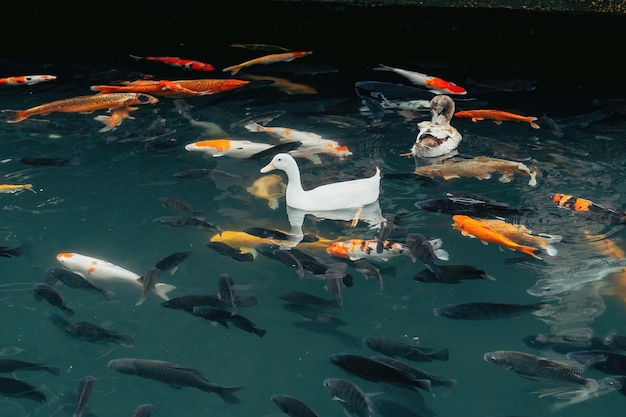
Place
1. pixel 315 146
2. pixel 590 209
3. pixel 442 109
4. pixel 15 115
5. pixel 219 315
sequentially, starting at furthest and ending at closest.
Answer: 1. pixel 15 115
2. pixel 442 109
3. pixel 315 146
4. pixel 590 209
5. pixel 219 315

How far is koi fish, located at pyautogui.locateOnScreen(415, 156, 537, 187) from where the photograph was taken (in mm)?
5754

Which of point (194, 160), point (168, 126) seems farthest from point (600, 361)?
point (168, 126)

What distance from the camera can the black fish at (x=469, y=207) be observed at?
495 centimetres

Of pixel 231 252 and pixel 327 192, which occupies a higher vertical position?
pixel 327 192

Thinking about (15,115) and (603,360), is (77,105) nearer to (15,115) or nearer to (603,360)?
(15,115)

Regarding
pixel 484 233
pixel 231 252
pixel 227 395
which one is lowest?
pixel 227 395

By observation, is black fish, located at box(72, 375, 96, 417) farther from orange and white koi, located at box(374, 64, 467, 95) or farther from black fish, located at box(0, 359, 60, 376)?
orange and white koi, located at box(374, 64, 467, 95)

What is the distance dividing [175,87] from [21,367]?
3325 mm

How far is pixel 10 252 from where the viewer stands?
504 cm

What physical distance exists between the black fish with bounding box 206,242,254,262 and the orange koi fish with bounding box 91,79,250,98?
2.39 metres

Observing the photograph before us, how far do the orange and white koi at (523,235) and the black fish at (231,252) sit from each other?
1450mm

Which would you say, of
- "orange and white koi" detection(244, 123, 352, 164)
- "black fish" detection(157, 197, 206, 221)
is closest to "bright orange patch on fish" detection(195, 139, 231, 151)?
"orange and white koi" detection(244, 123, 352, 164)

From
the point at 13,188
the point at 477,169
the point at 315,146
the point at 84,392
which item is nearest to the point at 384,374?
the point at 84,392

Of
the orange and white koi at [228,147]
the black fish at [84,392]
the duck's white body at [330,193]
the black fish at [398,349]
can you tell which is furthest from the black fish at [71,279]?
the orange and white koi at [228,147]
